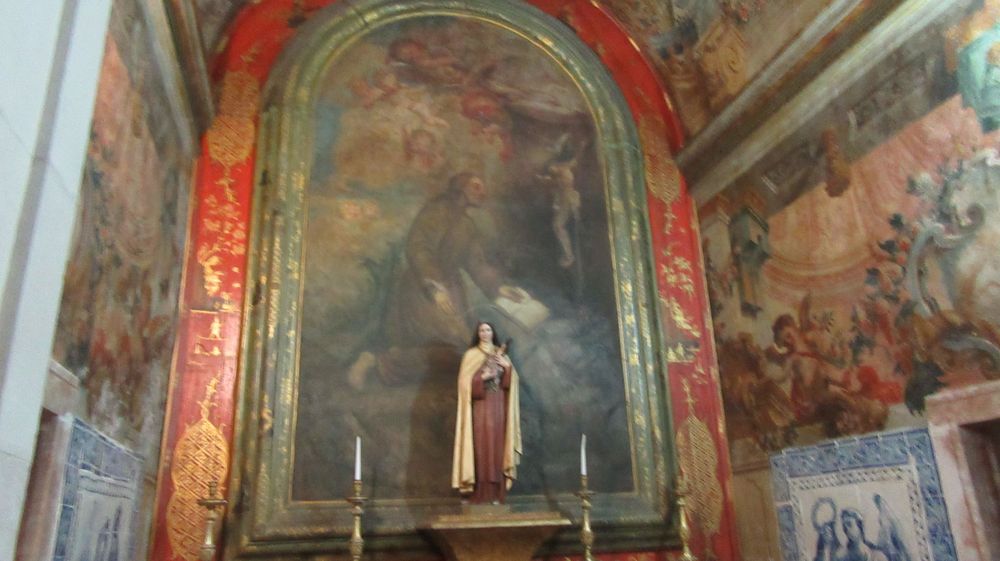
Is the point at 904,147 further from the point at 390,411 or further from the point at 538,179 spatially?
the point at 390,411

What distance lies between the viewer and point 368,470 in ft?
19.6

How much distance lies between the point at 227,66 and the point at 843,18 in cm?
514

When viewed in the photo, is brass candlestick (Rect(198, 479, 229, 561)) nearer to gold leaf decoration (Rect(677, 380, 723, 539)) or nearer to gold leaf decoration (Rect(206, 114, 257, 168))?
gold leaf decoration (Rect(206, 114, 257, 168))

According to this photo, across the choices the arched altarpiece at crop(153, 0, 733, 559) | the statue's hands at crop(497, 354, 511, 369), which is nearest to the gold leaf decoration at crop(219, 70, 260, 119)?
the arched altarpiece at crop(153, 0, 733, 559)

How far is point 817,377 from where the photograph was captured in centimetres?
564

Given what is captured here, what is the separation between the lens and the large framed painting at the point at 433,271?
600cm

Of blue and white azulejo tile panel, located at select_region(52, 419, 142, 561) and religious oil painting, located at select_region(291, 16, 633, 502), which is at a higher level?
religious oil painting, located at select_region(291, 16, 633, 502)

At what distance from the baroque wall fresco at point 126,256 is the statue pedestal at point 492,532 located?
214 centimetres

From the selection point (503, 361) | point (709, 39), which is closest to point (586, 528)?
point (503, 361)

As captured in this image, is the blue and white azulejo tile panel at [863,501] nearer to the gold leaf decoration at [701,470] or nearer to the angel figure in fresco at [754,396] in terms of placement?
the angel figure in fresco at [754,396]

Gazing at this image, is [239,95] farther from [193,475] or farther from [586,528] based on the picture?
[586,528]

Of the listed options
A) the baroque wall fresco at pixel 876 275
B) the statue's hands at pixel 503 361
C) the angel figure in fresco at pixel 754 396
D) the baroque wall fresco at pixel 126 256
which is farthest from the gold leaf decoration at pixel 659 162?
the baroque wall fresco at pixel 126 256

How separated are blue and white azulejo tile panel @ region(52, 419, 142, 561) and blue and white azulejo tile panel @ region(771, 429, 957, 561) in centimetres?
453

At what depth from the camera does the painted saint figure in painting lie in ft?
18.4
